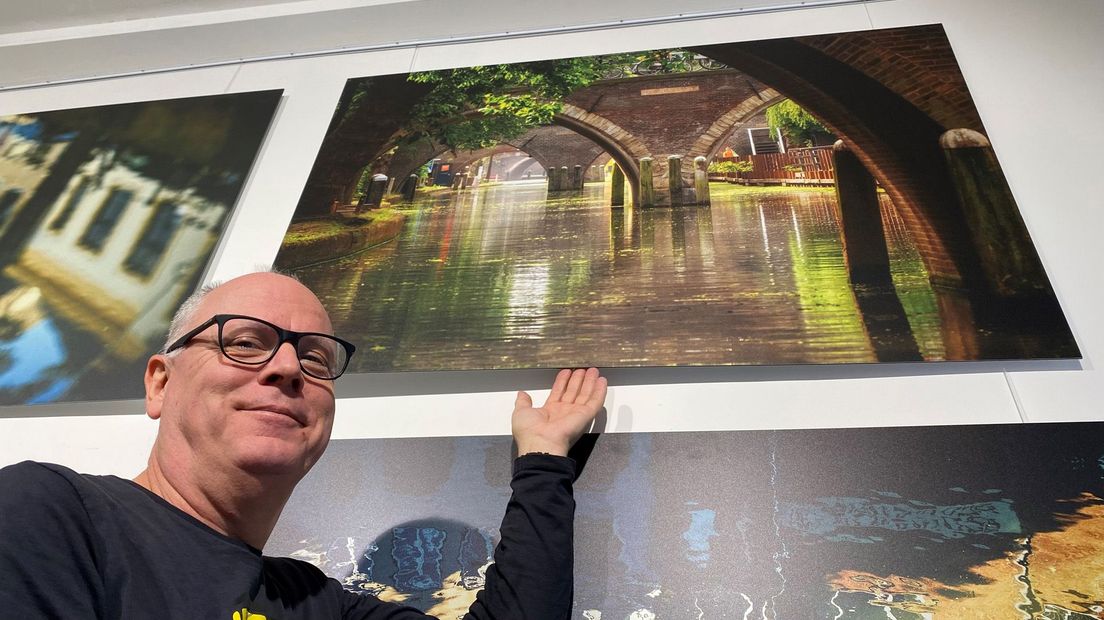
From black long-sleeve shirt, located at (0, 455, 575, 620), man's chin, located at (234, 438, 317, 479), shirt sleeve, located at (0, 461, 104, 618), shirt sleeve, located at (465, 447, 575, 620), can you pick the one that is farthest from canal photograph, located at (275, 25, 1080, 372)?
shirt sleeve, located at (0, 461, 104, 618)

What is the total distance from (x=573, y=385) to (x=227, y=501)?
0.77 metres

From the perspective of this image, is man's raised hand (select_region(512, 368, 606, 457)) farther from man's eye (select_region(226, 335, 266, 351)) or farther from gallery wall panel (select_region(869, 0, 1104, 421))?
gallery wall panel (select_region(869, 0, 1104, 421))

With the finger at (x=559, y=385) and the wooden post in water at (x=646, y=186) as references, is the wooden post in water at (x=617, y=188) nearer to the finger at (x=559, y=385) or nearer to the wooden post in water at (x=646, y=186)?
the wooden post in water at (x=646, y=186)

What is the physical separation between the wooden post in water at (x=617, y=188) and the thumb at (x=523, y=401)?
2.13ft

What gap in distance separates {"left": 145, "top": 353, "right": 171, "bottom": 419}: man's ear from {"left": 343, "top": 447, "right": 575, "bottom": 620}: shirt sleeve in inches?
19.7

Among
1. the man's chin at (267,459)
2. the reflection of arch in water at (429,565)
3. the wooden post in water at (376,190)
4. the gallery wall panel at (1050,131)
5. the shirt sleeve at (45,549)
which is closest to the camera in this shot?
the shirt sleeve at (45,549)

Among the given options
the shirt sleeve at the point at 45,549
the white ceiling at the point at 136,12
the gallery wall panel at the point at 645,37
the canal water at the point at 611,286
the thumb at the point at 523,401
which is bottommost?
the shirt sleeve at the point at 45,549

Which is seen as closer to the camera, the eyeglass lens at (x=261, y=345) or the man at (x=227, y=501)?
the man at (x=227, y=501)

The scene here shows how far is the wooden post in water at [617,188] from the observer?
79.1 inches

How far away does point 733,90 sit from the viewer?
82.9 inches

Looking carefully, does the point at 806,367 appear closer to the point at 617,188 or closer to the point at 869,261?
the point at 869,261

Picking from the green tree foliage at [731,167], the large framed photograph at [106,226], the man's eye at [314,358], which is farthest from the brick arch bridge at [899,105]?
the large framed photograph at [106,226]

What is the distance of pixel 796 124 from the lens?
6.55 feet

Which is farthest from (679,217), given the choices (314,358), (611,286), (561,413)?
(314,358)
